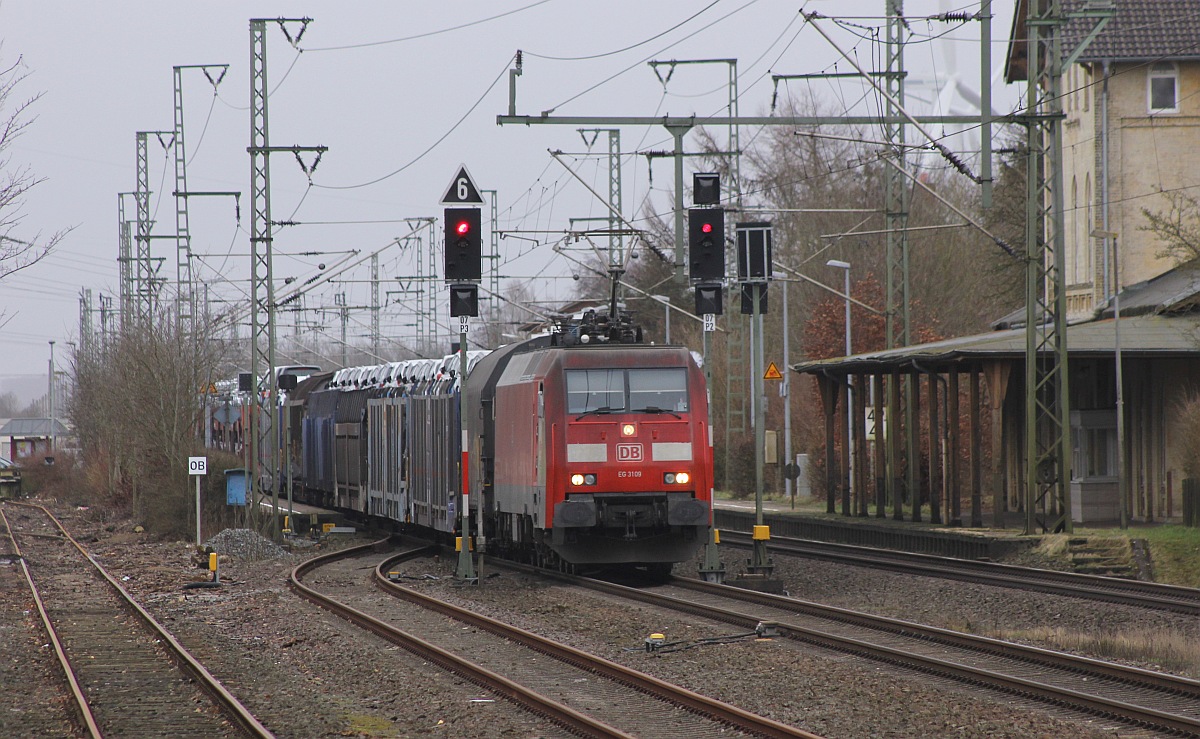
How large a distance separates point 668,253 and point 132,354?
4053 cm

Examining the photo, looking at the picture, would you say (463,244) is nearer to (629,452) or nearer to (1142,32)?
(629,452)

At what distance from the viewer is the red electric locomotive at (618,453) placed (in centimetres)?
1953

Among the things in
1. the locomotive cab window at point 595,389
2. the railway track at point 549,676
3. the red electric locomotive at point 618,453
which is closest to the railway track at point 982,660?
the red electric locomotive at point 618,453

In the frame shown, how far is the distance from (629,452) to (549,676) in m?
7.11

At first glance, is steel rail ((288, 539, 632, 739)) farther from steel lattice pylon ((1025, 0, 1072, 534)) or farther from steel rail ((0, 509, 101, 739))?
steel lattice pylon ((1025, 0, 1072, 534))

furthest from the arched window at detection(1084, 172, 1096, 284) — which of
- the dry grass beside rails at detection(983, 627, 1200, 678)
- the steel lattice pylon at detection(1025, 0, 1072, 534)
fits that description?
the dry grass beside rails at detection(983, 627, 1200, 678)

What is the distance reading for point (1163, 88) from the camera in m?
38.8

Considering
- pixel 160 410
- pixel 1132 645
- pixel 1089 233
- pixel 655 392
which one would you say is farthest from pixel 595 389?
pixel 1089 233

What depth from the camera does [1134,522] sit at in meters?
30.3

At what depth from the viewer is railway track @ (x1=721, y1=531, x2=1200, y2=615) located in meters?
18.7

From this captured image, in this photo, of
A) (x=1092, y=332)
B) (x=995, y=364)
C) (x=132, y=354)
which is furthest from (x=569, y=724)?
(x=132, y=354)

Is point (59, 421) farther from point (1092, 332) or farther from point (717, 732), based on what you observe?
point (717, 732)

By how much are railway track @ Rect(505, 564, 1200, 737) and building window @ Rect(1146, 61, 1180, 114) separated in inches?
994

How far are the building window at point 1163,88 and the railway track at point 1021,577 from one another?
55.3 feet
